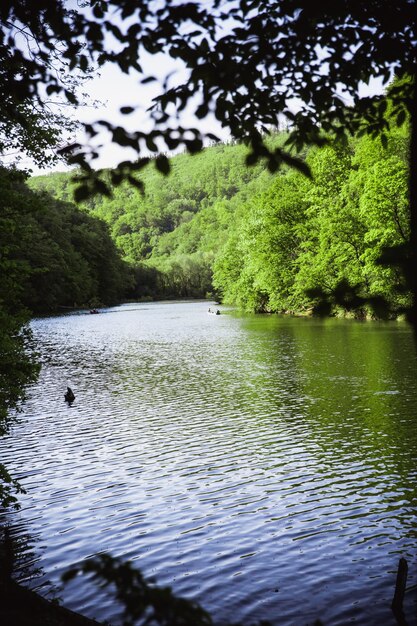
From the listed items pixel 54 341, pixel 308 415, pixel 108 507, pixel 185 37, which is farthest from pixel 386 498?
pixel 54 341

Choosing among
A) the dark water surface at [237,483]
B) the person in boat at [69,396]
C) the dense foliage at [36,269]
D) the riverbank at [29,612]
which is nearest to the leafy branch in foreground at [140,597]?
the riverbank at [29,612]

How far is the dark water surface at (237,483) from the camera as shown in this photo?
387 inches

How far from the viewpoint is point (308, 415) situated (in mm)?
21203

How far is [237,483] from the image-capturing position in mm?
14547

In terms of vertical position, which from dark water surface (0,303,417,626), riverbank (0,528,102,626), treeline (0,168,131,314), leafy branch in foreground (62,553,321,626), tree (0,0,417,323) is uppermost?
treeline (0,168,131,314)

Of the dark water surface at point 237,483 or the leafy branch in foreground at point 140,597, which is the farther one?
the dark water surface at point 237,483

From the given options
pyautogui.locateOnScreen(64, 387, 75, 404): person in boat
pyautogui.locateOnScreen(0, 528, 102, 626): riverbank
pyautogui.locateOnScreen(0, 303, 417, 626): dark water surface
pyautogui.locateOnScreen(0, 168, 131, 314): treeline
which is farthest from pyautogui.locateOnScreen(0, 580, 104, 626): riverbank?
pyautogui.locateOnScreen(0, 168, 131, 314): treeline

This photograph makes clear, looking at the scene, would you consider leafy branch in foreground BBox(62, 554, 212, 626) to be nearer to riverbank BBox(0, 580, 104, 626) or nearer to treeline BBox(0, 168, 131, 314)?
riverbank BBox(0, 580, 104, 626)

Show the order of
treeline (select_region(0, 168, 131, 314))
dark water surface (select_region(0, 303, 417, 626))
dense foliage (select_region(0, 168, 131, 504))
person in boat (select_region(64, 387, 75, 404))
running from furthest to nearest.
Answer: treeline (select_region(0, 168, 131, 314)), person in boat (select_region(64, 387, 75, 404)), dense foliage (select_region(0, 168, 131, 504)), dark water surface (select_region(0, 303, 417, 626))

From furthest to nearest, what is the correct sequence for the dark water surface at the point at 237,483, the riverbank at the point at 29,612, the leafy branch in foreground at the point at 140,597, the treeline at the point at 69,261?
the treeline at the point at 69,261 < the dark water surface at the point at 237,483 < the riverbank at the point at 29,612 < the leafy branch in foreground at the point at 140,597

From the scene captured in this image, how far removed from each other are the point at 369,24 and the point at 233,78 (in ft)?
5.70

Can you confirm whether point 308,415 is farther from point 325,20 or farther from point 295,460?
point 325,20

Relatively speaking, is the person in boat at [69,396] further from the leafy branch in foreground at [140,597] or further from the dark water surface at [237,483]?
the leafy branch in foreground at [140,597]

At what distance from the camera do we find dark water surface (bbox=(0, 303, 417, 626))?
32.2 ft
